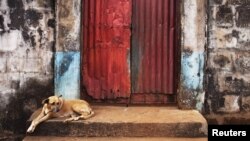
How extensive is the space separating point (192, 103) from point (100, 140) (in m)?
1.64

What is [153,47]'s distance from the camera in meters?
6.83

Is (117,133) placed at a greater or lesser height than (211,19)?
lesser

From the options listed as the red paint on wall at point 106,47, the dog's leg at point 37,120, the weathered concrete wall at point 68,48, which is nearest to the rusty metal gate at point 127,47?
the red paint on wall at point 106,47

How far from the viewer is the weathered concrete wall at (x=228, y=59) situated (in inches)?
261

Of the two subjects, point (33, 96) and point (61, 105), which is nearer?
point (61, 105)

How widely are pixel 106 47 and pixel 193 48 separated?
52.9 inches

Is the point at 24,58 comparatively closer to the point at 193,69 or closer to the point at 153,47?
the point at 153,47

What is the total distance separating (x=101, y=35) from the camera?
6785 millimetres

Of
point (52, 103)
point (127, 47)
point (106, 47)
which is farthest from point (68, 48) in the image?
point (52, 103)

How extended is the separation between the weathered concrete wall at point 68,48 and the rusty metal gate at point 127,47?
22 cm

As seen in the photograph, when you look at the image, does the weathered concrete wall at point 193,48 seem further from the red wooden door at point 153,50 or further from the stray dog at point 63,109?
the stray dog at point 63,109

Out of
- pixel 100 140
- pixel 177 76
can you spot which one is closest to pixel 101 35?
pixel 177 76

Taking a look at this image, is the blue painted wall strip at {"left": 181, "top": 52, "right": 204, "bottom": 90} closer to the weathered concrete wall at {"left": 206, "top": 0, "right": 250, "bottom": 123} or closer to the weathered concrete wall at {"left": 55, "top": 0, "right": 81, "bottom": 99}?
the weathered concrete wall at {"left": 206, "top": 0, "right": 250, "bottom": 123}

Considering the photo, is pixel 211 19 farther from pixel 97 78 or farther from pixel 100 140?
pixel 100 140
